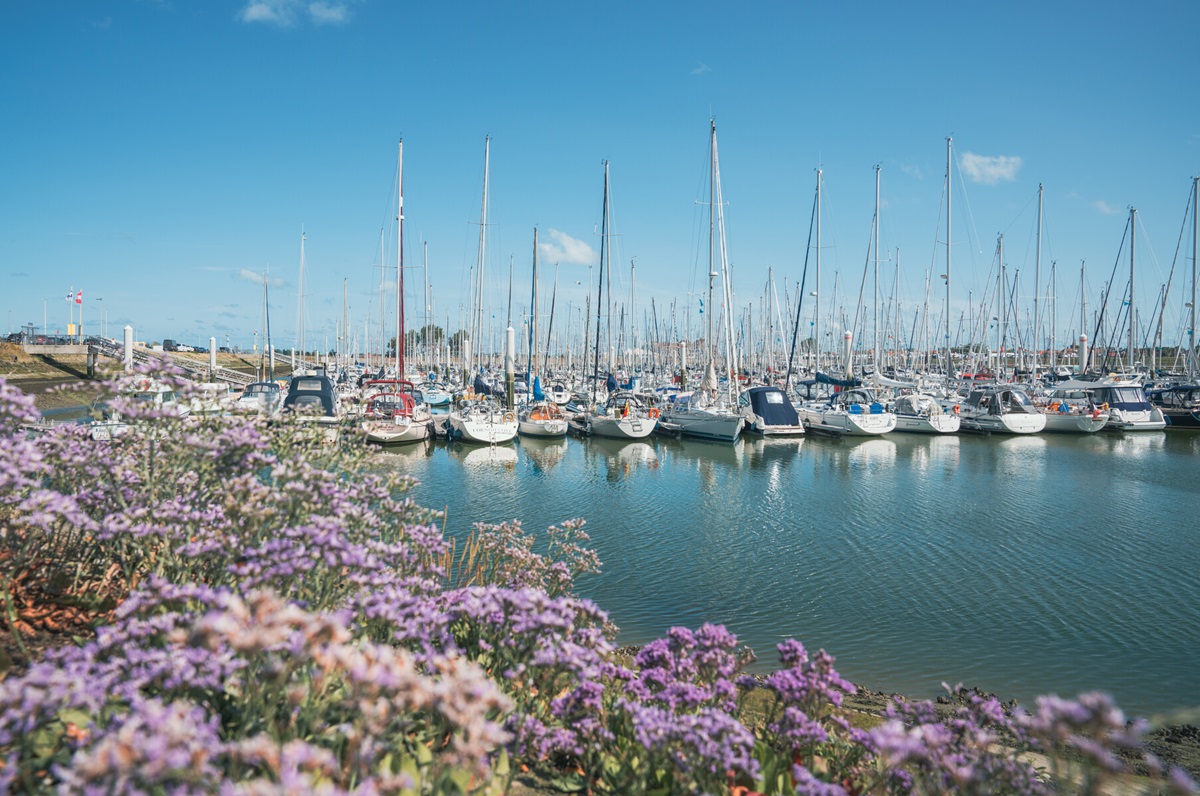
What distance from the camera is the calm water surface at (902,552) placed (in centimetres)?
1079

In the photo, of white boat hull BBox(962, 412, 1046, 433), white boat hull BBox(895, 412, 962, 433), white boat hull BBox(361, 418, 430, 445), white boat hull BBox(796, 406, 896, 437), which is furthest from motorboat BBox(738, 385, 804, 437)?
white boat hull BBox(361, 418, 430, 445)

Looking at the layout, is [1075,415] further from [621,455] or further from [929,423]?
[621,455]

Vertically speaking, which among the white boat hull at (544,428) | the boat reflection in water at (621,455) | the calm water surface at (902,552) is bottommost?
the calm water surface at (902,552)

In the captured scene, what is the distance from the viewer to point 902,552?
16.7m

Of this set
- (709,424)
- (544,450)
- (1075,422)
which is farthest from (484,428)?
(1075,422)

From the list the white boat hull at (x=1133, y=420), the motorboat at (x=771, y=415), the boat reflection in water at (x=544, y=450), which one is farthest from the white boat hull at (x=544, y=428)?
the white boat hull at (x=1133, y=420)

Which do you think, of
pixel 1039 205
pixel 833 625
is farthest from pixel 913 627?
pixel 1039 205

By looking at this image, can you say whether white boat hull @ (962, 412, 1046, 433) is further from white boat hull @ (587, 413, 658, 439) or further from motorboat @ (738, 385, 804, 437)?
white boat hull @ (587, 413, 658, 439)

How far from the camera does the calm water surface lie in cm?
1079

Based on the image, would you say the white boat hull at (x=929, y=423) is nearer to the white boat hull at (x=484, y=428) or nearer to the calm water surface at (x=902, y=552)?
the calm water surface at (x=902, y=552)

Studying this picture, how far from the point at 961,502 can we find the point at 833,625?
44.3ft

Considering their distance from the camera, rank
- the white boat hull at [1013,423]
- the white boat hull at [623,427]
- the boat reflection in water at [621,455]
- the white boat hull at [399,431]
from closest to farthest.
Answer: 1. the boat reflection in water at [621,455]
2. the white boat hull at [399,431]
3. the white boat hull at [623,427]
4. the white boat hull at [1013,423]

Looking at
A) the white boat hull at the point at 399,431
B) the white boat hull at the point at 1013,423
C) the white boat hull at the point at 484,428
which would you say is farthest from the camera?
the white boat hull at the point at 1013,423

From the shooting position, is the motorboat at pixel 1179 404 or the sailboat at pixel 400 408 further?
the motorboat at pixel 1179 404
